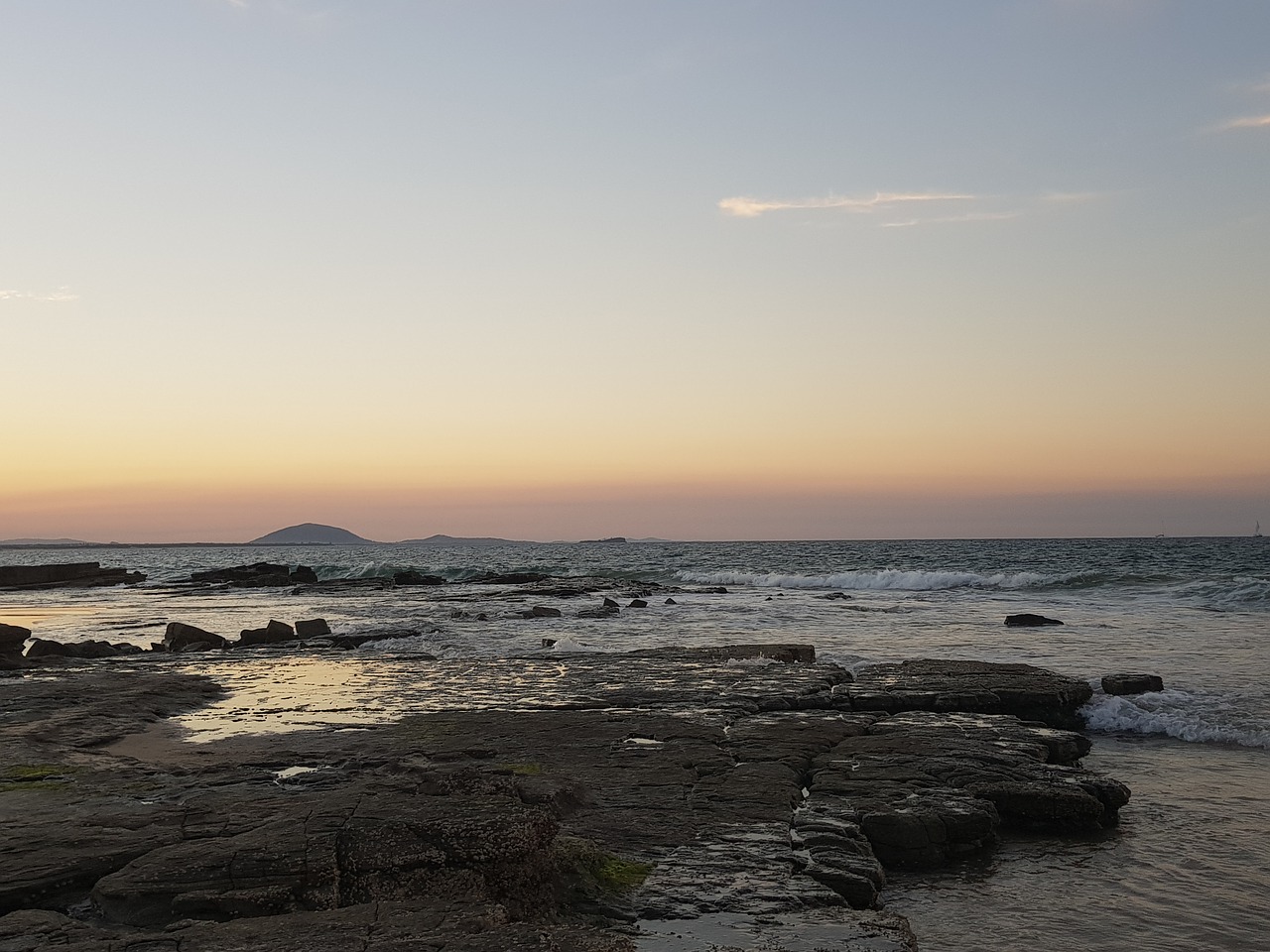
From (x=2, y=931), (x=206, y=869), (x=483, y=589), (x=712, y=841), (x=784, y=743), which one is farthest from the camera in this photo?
(x=483, y=589)

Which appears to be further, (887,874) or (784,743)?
(784,743)

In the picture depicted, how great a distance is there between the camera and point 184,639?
2344cm

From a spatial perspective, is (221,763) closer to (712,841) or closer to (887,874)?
(712,841)

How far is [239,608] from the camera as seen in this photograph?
131 ft

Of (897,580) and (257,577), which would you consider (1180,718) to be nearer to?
(897,580)

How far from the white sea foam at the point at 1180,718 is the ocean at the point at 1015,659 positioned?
0.03 metres

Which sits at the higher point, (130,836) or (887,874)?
(130,836)

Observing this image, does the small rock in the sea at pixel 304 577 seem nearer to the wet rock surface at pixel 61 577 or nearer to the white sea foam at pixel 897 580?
the wet rock surface at pixel 61 577

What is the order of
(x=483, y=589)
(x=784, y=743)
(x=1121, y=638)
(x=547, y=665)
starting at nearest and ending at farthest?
1. (x=784, y=743)
2. (x=547, y=665)
3. (x=1121, y=638)
4. (x=483, y=589)

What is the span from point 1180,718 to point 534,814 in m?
10.6

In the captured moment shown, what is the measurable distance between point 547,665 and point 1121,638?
1476cm

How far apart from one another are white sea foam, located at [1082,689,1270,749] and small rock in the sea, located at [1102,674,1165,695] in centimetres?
14

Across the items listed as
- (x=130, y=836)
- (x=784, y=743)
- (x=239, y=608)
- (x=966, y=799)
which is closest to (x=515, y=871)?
(x=130, y=836)

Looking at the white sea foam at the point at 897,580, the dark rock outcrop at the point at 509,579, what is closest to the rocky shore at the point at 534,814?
the white sea foam at the point at 897,580
